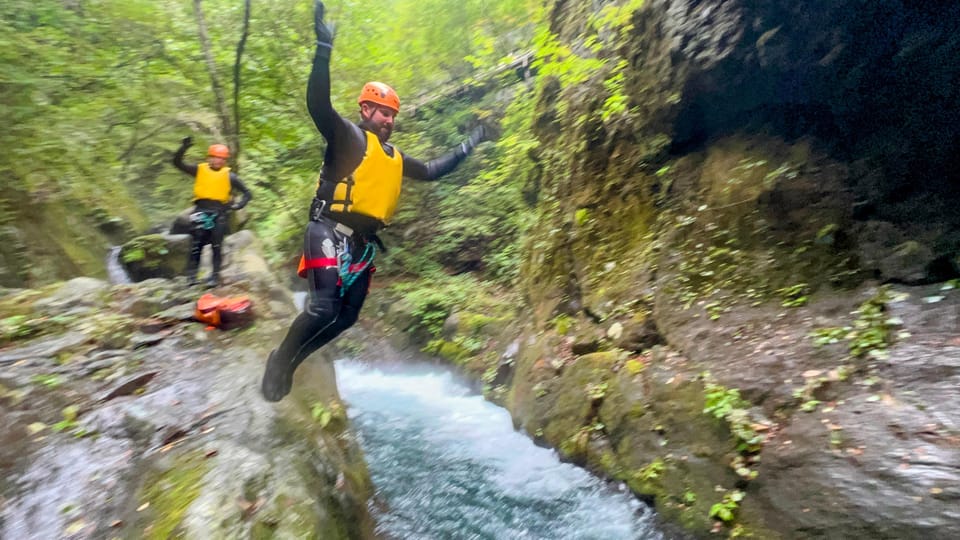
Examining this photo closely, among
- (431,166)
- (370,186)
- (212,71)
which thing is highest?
(212,71)

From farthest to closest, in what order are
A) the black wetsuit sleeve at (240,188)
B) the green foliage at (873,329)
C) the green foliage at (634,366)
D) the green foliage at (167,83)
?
the green foliage at (167,83)
the black wetsuit sleeve at (240,188)
the green foliage at (634,366)
the green foliage at (873,329)

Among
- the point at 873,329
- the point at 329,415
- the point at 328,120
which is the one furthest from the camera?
the point at 329,415

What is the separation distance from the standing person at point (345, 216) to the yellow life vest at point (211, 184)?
14.6ft

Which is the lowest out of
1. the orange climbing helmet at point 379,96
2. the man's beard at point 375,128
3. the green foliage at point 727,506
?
the green foliage at point 727,506

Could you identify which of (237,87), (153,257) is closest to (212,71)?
(237,87)

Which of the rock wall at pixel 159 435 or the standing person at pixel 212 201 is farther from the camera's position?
the standing person at pixel 212 201

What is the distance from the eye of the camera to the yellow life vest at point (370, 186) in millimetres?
3447

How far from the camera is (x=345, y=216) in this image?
11.5 ft

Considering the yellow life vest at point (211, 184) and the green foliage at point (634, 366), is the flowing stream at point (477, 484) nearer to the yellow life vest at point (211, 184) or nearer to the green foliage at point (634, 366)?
the green foliage at point (634, 366)

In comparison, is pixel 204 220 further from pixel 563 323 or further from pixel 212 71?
pixel 563 323

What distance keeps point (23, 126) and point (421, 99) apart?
9.71m

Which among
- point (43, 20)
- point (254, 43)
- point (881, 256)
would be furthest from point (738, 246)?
point (43, 20)

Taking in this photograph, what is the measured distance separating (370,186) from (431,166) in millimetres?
842

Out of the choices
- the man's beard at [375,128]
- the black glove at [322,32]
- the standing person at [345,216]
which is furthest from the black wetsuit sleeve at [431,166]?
the black glove at [322,32]
